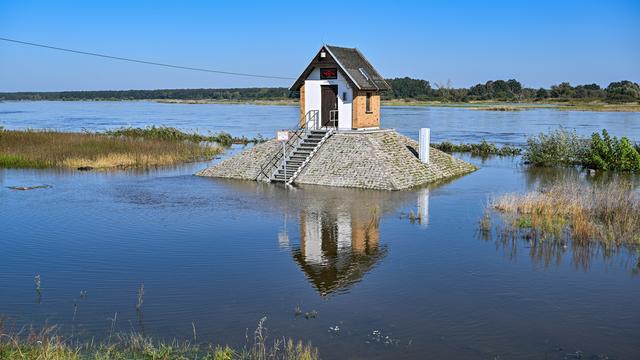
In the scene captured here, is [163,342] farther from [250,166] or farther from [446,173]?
[446,173]

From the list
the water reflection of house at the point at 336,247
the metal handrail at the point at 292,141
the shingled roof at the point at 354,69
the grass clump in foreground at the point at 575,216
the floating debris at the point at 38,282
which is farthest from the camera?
the shingled roof at the point at 354,69

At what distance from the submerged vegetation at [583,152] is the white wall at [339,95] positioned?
14.8 m

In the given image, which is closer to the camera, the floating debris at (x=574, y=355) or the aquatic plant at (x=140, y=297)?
the floating debris at (x=574, y=355)

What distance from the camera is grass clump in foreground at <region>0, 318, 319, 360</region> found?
385 inches

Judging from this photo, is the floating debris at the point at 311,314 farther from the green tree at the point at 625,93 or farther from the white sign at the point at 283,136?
the green tree at the point at 625,93

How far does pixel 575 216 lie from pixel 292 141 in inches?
636

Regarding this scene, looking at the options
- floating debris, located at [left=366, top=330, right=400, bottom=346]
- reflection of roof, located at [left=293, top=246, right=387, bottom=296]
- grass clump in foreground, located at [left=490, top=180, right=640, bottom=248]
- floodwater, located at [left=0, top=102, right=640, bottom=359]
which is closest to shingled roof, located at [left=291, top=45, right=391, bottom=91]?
floodwater, located at [left=0, top=102, right=640, bottom=359]

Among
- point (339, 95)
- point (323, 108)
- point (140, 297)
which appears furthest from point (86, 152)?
point (140, 297)

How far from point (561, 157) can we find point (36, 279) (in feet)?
110

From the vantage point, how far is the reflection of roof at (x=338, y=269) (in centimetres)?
1449

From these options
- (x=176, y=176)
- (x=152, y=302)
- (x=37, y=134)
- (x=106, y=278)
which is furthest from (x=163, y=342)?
(x=37, y=134)

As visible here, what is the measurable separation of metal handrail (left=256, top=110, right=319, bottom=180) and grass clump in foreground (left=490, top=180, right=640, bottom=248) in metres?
12.2

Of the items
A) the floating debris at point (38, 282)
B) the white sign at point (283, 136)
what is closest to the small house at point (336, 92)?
the white sign at point (283, 136)

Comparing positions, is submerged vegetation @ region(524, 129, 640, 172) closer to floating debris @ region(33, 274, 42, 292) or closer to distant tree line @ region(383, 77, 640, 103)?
floating debris @ region(33, 274, 42, 292)
